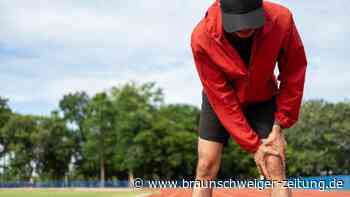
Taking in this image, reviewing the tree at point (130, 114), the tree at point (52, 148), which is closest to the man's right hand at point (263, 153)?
the tree at point (130, 114)

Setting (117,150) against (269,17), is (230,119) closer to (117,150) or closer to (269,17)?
(269,17)

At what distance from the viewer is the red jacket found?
3.74m

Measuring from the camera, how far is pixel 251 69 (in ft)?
12.4

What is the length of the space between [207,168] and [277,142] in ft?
2.33

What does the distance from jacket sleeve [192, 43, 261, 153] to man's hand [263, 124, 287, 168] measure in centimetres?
10

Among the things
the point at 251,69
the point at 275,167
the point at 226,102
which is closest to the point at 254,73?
the point at 251,69

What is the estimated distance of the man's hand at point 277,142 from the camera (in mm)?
3932

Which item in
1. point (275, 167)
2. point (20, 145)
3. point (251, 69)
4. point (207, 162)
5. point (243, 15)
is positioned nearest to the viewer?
point (243, 15)

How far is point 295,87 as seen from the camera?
3.96 meters

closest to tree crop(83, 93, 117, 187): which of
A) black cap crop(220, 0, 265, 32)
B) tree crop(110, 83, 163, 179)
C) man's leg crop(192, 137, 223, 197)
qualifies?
tree crop(110, 83, 163, 179)

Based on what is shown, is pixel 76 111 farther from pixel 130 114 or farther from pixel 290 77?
pixel 290 77

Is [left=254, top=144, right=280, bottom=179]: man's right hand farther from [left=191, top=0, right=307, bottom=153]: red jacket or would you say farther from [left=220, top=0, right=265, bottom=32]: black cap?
[left=220, top=0, right=265, bottom=32]: black cap

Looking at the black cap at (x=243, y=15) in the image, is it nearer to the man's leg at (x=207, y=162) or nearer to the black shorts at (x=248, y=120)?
the black shorts at (x=248, y=120)

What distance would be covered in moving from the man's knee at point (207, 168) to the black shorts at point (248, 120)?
6.9 inches
